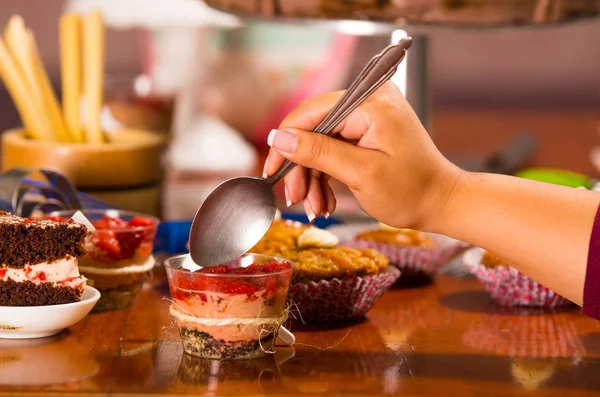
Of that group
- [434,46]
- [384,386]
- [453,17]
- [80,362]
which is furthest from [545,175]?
[434,46]

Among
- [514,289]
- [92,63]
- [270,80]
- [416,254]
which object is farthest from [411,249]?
[270,80]

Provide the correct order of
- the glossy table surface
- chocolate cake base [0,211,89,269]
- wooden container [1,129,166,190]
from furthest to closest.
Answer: wooden container [1,129,166,190]
chocolate cake base [0,211,89,269]
the glossy table surface

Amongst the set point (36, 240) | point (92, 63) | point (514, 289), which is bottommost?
point (514, 289)

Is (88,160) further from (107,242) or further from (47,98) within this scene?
(107,242)

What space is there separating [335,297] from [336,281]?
0.06 ft

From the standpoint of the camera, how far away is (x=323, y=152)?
920 mm

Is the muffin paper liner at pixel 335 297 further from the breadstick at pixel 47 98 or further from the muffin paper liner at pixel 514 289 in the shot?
the breadstick at pixel 47 98

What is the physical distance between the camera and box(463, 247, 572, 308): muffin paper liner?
1.18 metres

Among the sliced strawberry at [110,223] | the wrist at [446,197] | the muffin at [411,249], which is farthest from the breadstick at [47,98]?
the wrist at [446,197]

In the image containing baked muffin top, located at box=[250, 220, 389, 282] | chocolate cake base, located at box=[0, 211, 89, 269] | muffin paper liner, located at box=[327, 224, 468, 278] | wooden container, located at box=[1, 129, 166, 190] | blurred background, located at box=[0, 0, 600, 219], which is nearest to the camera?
chocolate cake base, located at box=[0, 211, 89, 269]

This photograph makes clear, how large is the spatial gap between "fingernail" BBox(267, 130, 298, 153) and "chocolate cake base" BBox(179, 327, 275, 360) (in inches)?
7.6

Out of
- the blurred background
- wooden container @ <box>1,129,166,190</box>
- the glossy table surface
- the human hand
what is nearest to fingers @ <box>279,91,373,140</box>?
the human hand

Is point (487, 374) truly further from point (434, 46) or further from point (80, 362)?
point (434, 46)

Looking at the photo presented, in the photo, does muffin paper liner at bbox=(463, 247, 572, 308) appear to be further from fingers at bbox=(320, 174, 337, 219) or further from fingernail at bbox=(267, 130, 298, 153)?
fingernail at bbox=(267, 130, 298, 153)
